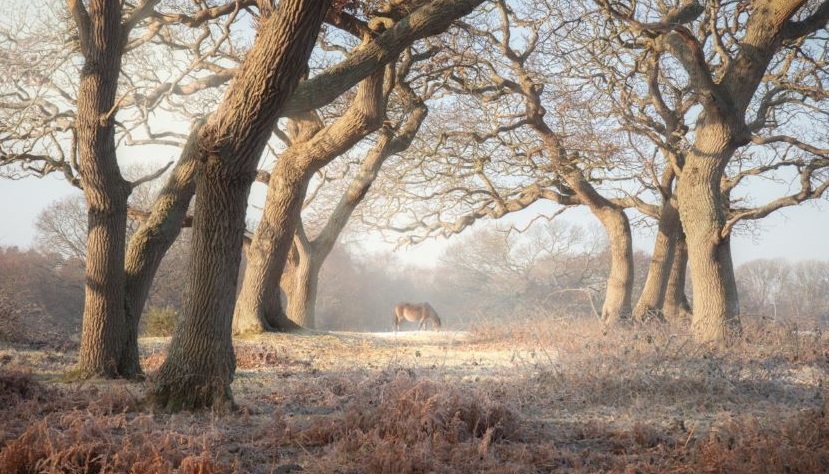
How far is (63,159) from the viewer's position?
10.1m

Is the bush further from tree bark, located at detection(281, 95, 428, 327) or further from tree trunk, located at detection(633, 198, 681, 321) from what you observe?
tree trunk, located at detection(633, 198, 681, 321)

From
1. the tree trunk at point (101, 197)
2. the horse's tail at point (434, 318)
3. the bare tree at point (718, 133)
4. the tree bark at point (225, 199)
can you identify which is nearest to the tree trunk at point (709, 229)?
the bare tree at point (718, 133)

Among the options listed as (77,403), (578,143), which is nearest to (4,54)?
(77,403)

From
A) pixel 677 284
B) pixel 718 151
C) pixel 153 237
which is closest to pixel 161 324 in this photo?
pixel 153 237

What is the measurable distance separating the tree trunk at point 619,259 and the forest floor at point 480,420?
9.89 m

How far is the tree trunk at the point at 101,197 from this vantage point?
8.25 m

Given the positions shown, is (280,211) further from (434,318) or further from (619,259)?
(434,318)

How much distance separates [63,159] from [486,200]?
13.6 m

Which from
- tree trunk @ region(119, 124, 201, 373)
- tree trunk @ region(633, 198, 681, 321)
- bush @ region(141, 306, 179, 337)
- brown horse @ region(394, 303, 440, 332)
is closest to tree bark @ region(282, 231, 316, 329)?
bush @ region(141, 306, 179, 337)

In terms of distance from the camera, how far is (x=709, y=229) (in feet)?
40.1

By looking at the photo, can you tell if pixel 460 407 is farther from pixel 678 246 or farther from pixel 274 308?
pixel 678 246

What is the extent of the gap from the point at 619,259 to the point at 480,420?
15.6m

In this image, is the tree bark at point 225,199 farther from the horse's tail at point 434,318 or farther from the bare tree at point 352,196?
the horse's tail at point 434,318

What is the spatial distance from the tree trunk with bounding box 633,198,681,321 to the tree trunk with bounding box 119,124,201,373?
1378 centimetres
